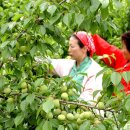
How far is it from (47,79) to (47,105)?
0.50 m

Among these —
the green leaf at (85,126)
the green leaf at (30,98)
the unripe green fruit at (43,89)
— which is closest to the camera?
the green leaf at (85,126)

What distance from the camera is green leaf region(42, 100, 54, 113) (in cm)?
204

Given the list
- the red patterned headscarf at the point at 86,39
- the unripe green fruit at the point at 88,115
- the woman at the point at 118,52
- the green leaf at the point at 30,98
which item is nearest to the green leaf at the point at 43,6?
the green leaf at the point at 30,98

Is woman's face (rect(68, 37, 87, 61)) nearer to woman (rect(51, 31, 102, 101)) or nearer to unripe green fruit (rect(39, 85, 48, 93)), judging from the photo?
woman (rect(51, 31, 102, 101))

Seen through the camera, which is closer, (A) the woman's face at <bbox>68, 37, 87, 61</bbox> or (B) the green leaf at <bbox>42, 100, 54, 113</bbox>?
(B) the green leaf at <bbox>42, 100, 54, 113</bbox>

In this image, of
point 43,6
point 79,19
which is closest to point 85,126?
point 79,19

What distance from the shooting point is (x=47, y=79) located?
2557 millimetres

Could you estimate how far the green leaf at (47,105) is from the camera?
2.04 metres

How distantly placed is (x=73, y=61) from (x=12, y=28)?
1.29m

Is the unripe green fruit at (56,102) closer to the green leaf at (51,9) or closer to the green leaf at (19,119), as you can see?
the green leaf at (19,119)

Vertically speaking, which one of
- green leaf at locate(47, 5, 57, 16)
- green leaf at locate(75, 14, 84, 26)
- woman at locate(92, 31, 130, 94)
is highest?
green leaf at locate(47, 5, 57, 16)

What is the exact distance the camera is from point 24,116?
231 cm

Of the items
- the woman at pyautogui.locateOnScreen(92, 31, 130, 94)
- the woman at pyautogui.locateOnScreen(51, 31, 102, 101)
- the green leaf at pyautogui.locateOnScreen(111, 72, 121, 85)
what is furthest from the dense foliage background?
the woman at pyautogui.locateOnScreen(92, 31, 130, 94)

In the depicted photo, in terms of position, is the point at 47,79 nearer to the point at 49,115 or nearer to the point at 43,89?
the point at 43,89
